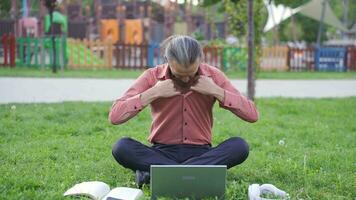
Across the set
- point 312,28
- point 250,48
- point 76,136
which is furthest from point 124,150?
Result: point 312,28

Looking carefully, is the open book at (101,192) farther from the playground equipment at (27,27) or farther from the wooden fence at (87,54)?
the playground equipment at (27,27)

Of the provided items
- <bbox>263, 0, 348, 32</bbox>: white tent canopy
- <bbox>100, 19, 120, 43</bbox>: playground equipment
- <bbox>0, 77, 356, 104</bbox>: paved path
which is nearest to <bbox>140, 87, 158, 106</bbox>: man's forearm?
<bbox>0, 77, 356, 104</bbox>: paved path

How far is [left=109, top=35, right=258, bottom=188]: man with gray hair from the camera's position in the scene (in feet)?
11.6

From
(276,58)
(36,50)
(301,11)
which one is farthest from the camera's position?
(301,11)

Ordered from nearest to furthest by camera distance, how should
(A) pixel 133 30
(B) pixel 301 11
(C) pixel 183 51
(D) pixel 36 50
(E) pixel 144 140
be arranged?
1. (C) pixel 183 51
2. (E) pixel 144 140
3. (D) pixel 36 50
4. (A) pixel 133 30
5. (B) pixel 301 11

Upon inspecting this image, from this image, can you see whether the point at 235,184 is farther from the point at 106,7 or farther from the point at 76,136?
the point at 106,7

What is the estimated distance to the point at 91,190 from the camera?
3312 mm

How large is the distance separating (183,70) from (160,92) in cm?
24

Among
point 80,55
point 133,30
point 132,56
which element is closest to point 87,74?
point 80,55

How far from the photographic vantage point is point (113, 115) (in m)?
3.64

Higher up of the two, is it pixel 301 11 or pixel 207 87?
pixel 301 11

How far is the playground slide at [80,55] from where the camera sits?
59.4ft

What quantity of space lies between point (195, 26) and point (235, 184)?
27.4m

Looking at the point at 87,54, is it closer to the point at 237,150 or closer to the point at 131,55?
the point at 131,55
